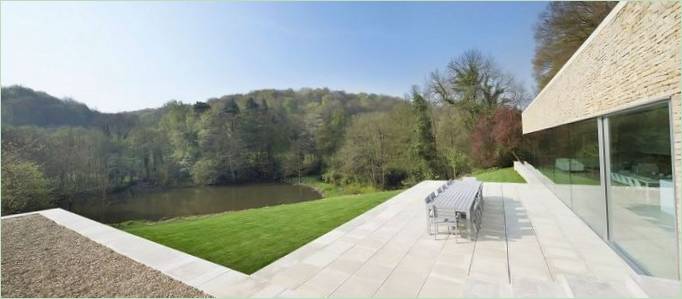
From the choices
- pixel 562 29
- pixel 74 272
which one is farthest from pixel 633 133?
pixel 562 29

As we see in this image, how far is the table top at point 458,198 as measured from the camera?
476cm

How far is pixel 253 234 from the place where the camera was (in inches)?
209

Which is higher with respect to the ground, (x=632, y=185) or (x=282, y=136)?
(x=282, y=136)

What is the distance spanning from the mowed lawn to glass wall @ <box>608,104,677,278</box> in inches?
179

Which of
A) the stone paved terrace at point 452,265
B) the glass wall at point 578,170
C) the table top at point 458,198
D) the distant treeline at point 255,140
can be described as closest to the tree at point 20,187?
the distant treeline at point 255,140

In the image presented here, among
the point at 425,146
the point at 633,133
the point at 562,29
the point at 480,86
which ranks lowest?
the point at 633,133

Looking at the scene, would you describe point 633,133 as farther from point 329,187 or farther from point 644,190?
point 329,187

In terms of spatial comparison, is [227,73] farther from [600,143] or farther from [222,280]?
[600,143]

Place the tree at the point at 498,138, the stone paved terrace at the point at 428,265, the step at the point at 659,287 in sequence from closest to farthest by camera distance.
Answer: the step at the point at 659,287 < the stone paved terrace at the point at 428,265 < the tree at the point at 498,138

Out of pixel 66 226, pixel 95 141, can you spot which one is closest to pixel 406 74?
pixel 66 226

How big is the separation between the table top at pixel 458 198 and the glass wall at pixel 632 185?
1952 mm

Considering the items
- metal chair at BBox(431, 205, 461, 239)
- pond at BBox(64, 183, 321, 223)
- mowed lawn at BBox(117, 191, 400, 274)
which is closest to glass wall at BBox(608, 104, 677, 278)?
metal chair at BBox(431, 205, 461, 239)

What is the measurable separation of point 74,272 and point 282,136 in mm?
30672

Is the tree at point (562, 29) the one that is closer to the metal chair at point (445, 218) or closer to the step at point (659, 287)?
the metal chair at point (445, 218)
